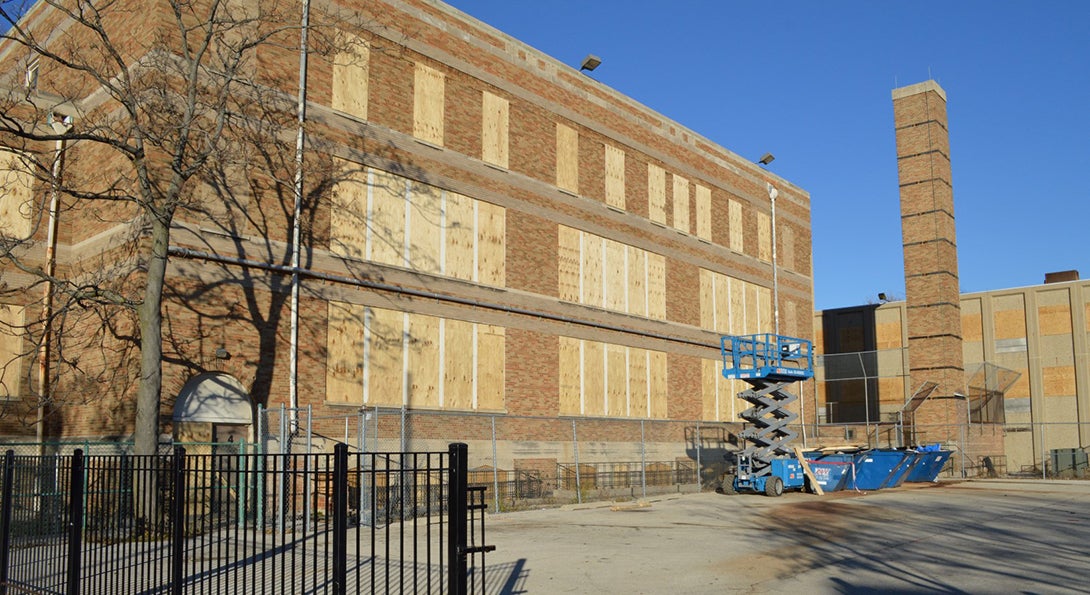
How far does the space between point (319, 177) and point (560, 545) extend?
41.7 ft

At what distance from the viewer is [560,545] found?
1716 cm

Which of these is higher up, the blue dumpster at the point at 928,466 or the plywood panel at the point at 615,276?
the plywood panel at the point at 615,276

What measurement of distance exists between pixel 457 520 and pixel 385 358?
57.0ft

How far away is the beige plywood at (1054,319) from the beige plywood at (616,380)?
1195 inches

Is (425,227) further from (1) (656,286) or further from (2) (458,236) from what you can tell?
(1) (656,286)

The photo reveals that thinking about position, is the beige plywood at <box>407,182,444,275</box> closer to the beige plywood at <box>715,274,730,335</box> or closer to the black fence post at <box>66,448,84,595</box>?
the beige plywood at <box>715,274,730,335</box>

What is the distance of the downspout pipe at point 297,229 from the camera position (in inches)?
915

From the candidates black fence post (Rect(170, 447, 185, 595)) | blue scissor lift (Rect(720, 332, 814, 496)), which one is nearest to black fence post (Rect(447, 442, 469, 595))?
black fence post (Rect(170, 447, 185, 595))

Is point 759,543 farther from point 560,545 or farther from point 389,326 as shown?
point 389,326

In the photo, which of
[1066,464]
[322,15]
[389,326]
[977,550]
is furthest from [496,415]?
[1066,464]

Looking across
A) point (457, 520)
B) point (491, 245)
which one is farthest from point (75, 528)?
point (491, 245)

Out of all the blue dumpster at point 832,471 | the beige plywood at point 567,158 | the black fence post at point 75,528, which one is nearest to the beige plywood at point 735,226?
the beige plywood at point 567,158

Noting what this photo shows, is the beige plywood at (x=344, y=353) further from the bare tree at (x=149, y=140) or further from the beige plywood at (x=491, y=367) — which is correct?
the beige plywood at (x=491, y=367)

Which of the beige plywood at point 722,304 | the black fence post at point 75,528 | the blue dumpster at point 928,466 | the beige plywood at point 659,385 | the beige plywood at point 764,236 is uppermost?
the beige plywood at point 764,236
